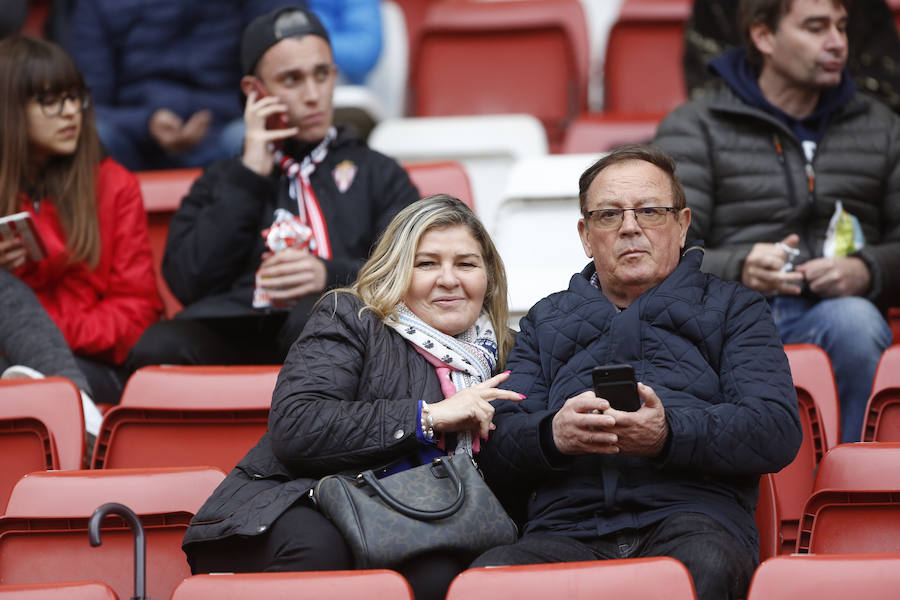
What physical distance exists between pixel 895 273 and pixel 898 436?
2.00 ft

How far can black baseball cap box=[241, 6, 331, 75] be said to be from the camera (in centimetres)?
299

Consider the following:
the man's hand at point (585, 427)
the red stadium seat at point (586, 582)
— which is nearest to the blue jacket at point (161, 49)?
the man's hand at point (585, 427)

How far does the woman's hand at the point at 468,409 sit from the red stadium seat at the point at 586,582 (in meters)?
0.37

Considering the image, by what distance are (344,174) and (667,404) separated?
4.32ft

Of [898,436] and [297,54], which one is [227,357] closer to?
[297,54]

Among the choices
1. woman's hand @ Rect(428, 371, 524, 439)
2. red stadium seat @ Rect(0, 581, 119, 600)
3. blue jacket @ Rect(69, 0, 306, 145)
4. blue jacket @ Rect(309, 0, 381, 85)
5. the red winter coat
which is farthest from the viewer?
blue jacket @ Rect(309, 0, 381, 85)

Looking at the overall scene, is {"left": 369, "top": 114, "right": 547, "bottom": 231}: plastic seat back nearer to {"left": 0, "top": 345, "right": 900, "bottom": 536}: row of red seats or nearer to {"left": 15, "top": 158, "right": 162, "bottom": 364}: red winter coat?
{"left": 15, "top": 158, "right": 162, "bottom": 364}: red winter coat

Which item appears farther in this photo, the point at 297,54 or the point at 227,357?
the point at 297,54

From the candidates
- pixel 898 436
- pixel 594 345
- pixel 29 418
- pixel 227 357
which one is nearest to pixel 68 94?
pixel 227 357

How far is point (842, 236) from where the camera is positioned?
2697 millimetres

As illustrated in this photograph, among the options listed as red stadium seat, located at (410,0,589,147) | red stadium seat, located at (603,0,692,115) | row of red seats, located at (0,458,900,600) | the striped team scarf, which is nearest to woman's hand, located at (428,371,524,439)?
the striped team scarf

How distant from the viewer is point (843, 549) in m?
1.80

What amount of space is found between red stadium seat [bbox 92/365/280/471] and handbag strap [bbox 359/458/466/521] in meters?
0.48

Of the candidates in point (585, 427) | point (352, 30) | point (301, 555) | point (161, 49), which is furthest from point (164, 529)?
point (352, 30)
